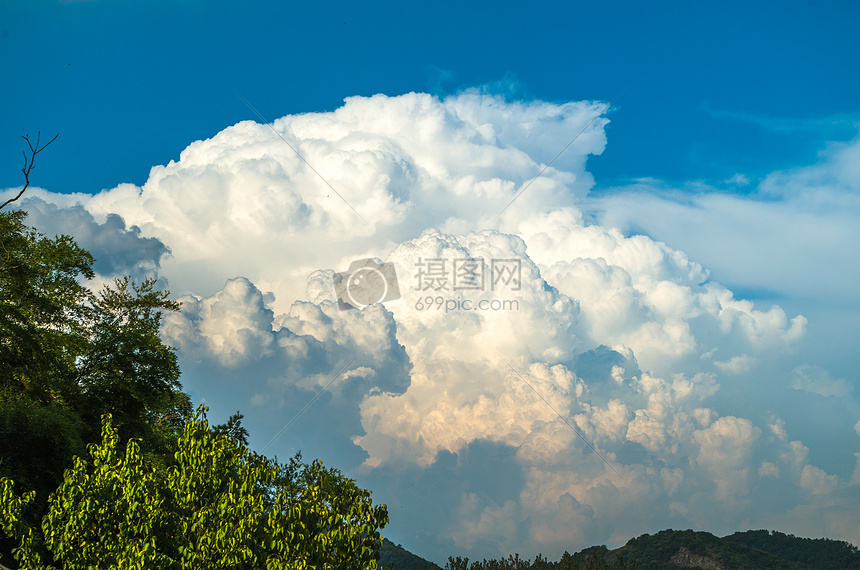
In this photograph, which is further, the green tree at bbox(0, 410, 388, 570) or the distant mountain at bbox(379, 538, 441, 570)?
the distant mountain at bbox(379, 538, 441, 570)

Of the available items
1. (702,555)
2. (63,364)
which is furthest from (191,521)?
(702,555)

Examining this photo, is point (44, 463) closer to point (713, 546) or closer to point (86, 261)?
point (86, 261)

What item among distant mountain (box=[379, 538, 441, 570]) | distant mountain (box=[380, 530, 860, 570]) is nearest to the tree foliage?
distant mountain (box=[379, 538, 441, 570])

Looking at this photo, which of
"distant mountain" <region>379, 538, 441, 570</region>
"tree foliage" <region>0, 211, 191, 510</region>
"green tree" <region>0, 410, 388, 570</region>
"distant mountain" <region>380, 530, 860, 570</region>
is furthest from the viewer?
"distant mountain" <region>380, 530, 860, 570</region>

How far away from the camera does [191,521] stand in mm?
15391

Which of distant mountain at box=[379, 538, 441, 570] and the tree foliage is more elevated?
the tree foliage

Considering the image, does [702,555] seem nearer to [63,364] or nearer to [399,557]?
[399,557]

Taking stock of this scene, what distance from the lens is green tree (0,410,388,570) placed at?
14562 mm

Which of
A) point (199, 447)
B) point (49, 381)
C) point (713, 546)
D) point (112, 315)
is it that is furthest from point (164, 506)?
point (713, 546)

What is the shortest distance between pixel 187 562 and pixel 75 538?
111 inches

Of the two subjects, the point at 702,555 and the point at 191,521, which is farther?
the point at 702,555

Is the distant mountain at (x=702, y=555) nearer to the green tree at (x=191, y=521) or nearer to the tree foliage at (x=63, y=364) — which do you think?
the tree foliage at (x=63, y=364)

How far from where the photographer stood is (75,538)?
15.1m

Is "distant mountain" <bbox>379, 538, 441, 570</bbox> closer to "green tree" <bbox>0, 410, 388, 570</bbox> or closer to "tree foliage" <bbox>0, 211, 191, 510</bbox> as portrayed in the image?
"tree foliage" <bbox>0, 211, 191, 510</bbox>
